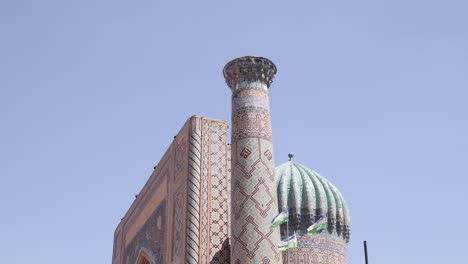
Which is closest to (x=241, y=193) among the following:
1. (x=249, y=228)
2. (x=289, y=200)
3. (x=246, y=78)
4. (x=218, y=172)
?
(x=249, y=228)

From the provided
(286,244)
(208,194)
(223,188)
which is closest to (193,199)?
(208,194)

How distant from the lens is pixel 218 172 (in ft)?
34.8

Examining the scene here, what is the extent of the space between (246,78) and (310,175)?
339 inches

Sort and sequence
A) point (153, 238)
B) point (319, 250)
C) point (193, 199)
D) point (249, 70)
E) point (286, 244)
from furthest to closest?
point (319, 250)
point (153, 238)
point (249, 70)
point (193, 199)
point (286, 244)

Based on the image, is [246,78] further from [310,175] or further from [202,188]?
[310,175]

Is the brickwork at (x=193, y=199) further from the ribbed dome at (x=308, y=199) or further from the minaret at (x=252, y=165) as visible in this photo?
the ribbed dome at (x=308, y=199)

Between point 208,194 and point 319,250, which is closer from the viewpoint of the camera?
point 208,194

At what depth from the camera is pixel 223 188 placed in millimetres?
10547

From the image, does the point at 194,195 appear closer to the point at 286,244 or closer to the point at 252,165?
the point at 252,165

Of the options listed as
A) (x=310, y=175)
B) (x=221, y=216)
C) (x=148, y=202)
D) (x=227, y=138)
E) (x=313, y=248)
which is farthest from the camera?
(x=310, y=175)

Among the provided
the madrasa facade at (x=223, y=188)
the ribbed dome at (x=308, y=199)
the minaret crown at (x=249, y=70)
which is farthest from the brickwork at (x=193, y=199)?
the ribbed dome at (x=308, y=199)

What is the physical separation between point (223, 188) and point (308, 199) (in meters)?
7.30

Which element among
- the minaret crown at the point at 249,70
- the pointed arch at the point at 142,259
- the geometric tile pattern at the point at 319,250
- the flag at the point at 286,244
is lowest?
the flag at the point at 286,244

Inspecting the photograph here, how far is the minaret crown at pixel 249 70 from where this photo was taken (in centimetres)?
1035
